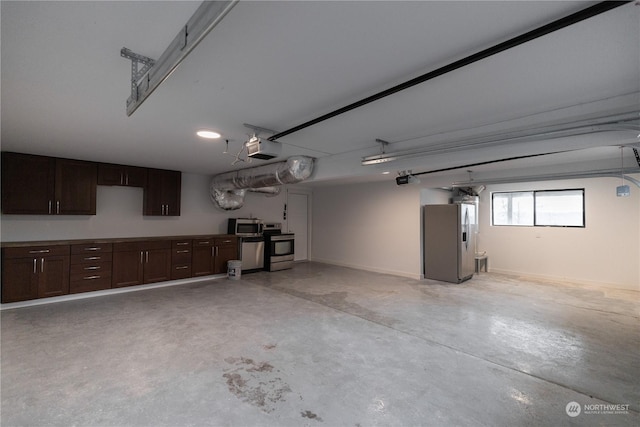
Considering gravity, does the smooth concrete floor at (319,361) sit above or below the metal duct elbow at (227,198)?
below

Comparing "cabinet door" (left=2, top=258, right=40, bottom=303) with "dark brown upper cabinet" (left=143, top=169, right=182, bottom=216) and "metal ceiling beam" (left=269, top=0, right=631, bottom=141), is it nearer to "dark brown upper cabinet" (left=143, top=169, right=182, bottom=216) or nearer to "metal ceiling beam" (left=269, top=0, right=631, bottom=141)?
"dark brown upper cabinet" (left=143, top=169, right=182, bottom=216)

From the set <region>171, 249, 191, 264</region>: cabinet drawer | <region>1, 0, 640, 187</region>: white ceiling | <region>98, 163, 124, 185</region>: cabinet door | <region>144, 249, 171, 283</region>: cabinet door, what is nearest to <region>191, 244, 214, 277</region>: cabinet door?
<region>171, 249, 191, 264</region>: cabinet drawer

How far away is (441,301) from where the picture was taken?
4.48 m

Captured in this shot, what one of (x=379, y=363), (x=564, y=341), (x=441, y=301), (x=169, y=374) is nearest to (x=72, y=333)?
(x=169, y=374)

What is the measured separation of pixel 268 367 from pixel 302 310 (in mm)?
1523

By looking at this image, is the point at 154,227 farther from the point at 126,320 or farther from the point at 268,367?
the point at 268,367

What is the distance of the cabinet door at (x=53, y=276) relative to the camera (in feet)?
13.4

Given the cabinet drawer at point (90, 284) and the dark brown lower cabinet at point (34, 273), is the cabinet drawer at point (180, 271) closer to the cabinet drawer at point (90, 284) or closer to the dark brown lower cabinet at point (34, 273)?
the cabinet drawer at point (90, 284)

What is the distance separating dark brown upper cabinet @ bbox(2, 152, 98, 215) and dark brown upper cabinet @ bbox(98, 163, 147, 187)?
11 centimetres

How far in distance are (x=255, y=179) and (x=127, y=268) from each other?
2792 mm

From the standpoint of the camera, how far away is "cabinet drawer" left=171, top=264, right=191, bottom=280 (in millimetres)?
5375

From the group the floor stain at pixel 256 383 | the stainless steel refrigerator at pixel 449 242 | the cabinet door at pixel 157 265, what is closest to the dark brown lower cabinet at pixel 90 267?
the cabinet door at pixel 157 265

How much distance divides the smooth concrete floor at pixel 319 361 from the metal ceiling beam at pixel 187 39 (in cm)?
214

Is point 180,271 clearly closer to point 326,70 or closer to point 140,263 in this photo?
point 140,263
